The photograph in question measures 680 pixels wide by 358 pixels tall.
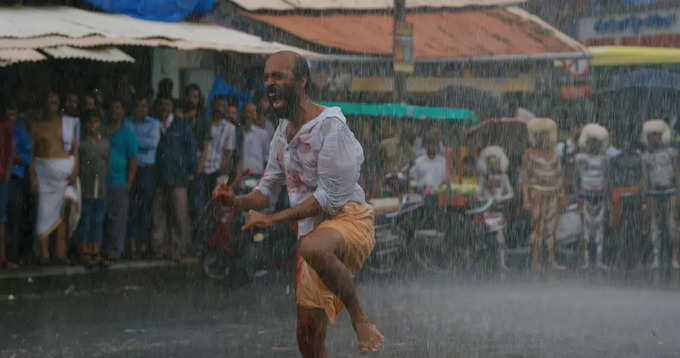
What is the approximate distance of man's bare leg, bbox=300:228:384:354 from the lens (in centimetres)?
490

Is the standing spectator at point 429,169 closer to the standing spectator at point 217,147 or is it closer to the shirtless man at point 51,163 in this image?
the standing spectator at point 217,147

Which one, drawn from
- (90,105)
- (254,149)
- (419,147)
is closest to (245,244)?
(254,149)

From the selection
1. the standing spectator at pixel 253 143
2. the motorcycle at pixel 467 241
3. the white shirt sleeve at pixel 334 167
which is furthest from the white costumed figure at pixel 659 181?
the white shirt sleeve at pixel 334 167

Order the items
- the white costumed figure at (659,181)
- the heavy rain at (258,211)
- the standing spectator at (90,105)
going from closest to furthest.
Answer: the heavy rain at (258,211) → the standing spectator at (90,105) → the white costumed figure at (659,181)

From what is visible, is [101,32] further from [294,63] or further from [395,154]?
[294,63]

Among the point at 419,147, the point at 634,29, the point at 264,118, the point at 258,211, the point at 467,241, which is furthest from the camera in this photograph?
the point at 634,29

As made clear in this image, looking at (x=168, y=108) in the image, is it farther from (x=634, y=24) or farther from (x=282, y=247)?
(x=634, y=24)

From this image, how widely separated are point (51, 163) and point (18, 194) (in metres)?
0.52

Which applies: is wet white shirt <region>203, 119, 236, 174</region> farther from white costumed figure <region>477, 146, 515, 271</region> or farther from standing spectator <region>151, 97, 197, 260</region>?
white costumed figure <region>477, 146, 515, 271</region>

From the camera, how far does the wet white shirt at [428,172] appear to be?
1320cm

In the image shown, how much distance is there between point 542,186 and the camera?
13.5 m

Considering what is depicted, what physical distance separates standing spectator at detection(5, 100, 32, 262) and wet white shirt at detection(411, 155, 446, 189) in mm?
4372

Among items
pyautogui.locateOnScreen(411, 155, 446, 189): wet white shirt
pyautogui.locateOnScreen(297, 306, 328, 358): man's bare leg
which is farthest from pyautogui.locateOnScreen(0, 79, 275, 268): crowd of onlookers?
pyautogui.locateOnScreen(297, 306, 328, 358): man's bare leg

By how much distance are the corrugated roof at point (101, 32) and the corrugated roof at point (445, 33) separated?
12.5 ft
